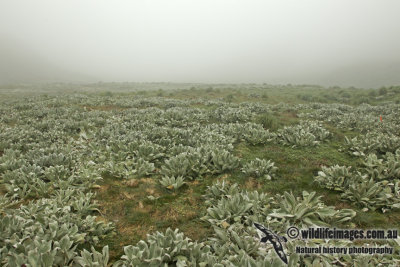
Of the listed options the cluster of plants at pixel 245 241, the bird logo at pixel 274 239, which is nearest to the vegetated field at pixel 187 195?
the cluster of plants at pixel 245 241

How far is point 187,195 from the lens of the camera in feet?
22.4

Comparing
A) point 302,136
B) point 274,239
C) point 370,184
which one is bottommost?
point 274,239

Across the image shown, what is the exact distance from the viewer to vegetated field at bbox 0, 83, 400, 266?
4.40m

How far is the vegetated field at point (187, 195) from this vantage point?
4402 mm

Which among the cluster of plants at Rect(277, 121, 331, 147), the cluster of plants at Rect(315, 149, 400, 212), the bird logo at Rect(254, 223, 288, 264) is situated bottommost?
the bird logo at Rect(254, 223, 288, 264)

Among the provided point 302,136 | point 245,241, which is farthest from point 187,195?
point 302,136

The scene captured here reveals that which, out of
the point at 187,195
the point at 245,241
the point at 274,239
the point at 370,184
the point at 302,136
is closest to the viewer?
the point at 245,241

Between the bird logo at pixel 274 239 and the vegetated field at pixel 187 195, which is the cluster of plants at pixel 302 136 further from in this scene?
the bird logo at pixel 274 239

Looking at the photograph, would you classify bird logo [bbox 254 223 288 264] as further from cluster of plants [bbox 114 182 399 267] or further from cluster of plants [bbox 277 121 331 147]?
cluster of plants [bbox 277 121 331 147]

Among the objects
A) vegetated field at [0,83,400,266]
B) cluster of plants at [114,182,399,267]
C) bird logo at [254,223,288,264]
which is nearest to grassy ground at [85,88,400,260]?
vegetated field at [0,83,400,266]

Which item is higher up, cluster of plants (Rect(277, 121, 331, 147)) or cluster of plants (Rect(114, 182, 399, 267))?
cluster of plants (Rect(277, 121, 331, 147))

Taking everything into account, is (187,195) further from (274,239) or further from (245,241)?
(274,239)

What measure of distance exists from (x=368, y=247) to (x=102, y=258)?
5274 millimetres

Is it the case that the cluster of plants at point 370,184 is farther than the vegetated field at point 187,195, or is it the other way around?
the cluster of plants at point 370,184
